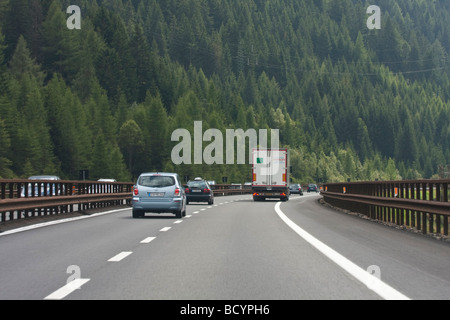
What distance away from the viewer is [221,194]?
63281mm

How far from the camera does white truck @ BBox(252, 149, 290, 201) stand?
43094mm

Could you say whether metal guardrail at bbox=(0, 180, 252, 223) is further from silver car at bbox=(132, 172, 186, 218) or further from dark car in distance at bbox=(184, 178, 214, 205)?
dark car in distance at bbox=(184, 178, 214, 205)

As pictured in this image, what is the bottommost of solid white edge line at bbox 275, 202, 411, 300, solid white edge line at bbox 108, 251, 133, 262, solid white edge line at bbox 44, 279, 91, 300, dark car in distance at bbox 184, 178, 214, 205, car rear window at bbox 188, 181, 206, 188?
solid white edge line at bbox 275, 202, 411, 300

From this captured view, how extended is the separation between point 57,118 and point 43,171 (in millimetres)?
13920

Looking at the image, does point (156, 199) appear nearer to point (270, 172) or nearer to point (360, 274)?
point (360, 274)

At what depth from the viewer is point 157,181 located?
2283 cm

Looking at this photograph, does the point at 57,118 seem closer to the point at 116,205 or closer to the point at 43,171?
the point at 43,171

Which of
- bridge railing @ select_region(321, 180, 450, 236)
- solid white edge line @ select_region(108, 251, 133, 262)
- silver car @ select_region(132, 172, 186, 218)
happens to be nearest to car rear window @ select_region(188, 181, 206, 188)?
bridge railing @ select_region(321, 180, 450, 236)

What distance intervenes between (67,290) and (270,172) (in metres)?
35.9

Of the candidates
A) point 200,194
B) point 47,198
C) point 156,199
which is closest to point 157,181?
point 156,199

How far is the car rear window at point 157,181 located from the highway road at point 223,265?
604cm

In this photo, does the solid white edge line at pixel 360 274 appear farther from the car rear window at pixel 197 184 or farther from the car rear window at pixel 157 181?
the car rear window at pixel 197 184

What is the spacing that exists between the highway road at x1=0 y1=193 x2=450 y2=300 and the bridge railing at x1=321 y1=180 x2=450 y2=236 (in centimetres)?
63
